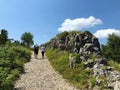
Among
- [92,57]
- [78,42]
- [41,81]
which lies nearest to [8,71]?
[41,81]

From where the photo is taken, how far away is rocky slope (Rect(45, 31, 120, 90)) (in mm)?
20875

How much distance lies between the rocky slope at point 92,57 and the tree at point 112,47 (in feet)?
141

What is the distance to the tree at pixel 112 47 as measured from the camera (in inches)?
3368

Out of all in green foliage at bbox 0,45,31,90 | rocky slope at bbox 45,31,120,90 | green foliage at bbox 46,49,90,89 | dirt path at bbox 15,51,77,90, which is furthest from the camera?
green foliage at bbox 46,49,90,89

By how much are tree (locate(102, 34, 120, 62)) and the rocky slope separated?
42.9m

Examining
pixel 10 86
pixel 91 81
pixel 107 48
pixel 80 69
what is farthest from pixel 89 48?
pixel 107 48

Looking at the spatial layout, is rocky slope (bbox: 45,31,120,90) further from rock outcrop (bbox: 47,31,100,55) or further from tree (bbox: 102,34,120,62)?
tree (bbox: 102,34,120,62)

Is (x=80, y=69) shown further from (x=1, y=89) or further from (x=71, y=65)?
(x=1, y=89)

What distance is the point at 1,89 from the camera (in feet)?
57.2

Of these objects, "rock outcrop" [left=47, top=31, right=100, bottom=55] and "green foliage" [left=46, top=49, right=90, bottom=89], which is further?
"rock outcrop" [left=47, top=31, right=100, bottom=55]

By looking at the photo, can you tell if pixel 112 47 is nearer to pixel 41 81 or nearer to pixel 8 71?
pixel 41 81

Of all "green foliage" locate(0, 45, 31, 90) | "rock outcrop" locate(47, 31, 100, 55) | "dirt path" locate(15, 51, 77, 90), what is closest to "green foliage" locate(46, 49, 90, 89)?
"dirt path" locate(15, 51, 77, 90)

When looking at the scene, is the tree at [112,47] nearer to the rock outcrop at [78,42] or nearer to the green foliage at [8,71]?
the rock outcrop at [78,42]

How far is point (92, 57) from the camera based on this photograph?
29.2 meters
